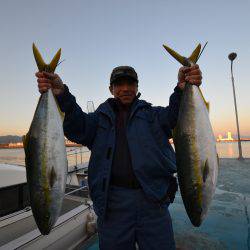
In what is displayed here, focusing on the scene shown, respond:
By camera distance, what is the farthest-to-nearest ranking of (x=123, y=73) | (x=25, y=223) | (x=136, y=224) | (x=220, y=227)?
(x=220, y=227) → (x=25, y=223) → (x=123, y=73) → (x=136, y=224)

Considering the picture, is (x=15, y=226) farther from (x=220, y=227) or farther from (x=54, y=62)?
(x=220, y=227)

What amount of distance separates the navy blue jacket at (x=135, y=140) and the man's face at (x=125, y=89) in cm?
12

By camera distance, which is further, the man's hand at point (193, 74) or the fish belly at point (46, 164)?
the man's hand at point (193, 74)

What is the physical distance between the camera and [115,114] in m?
3.20

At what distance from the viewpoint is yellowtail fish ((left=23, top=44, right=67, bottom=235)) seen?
229 centimetres

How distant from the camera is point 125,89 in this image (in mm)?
3258

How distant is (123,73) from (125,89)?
0.62 ft

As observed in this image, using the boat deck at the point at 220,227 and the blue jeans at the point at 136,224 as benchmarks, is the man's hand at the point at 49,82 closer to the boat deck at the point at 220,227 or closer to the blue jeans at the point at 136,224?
the blue jeans at the point at 136,224

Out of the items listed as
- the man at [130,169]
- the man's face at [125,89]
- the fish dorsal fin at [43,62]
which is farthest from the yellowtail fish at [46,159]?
the man's face at [125,89]

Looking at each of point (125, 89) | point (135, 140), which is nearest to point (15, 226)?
point (135, 140)

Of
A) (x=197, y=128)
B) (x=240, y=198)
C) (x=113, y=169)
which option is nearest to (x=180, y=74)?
(x=197, y=128)

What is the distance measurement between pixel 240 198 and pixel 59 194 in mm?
8108

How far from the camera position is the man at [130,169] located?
9.23ft

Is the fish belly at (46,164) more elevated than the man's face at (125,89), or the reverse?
the man's face at (125,89)
